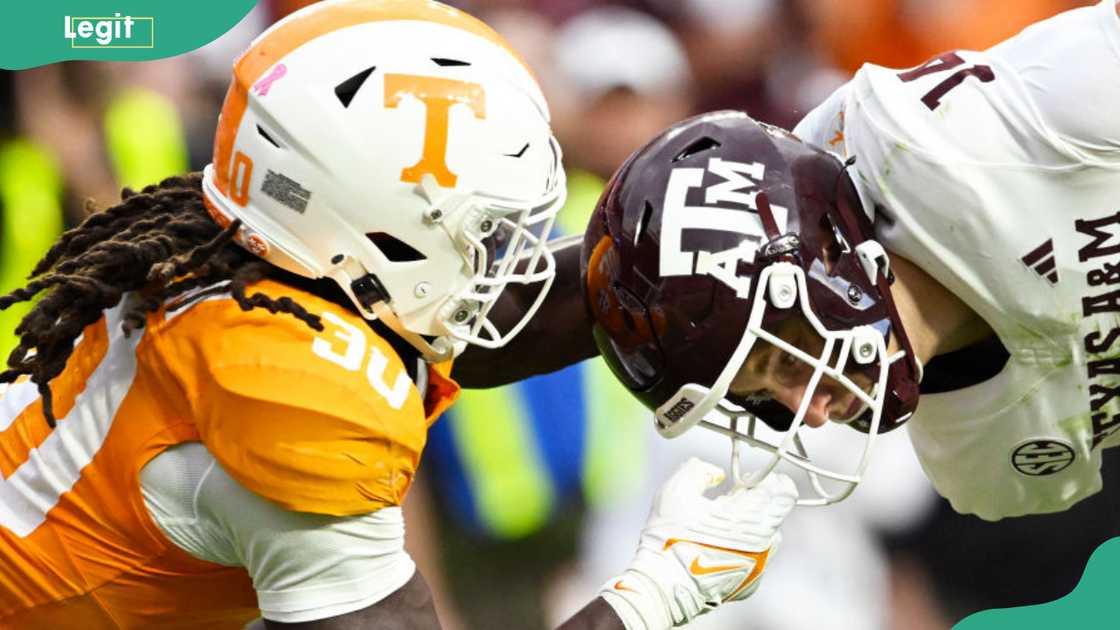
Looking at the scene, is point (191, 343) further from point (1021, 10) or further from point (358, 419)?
point (1021, 10)

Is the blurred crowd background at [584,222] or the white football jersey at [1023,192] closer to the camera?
the white football jersey at [1023,192]

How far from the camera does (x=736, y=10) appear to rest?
10.5 ft

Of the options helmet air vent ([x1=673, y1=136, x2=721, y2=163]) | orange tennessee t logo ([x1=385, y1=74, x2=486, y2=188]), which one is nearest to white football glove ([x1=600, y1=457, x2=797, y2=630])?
helmet air vent ([x1=673, y1=136, x2=721, y2=163])

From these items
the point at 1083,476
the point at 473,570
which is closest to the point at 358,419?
the point at 1083,476

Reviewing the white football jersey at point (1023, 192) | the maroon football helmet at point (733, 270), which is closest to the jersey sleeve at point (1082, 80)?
the white football jersey at point (1023, 192)

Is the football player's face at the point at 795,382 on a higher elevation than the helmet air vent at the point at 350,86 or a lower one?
lower

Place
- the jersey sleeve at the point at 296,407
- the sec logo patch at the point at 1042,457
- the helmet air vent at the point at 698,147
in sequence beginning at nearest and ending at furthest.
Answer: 1. the jersey sleeve at the point at 296,407
2. the helmet air vent at the point at 698,147
3. the sec logo patch at the point at 1042,457

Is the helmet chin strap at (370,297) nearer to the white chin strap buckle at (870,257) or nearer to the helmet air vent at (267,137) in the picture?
the helmet air vent at (267,137)

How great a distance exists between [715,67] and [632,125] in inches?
9.2

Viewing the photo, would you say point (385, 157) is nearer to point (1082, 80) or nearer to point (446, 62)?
point (446, 62)

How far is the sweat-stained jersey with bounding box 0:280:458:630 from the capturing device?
65.2 inches

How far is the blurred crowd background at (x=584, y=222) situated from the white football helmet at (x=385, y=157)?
1.26 meters

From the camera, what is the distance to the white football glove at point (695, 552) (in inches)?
76.1

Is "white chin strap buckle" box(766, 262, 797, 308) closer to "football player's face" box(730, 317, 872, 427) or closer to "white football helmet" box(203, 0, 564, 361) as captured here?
"football player's face" box(730, 317, 872, 427)
